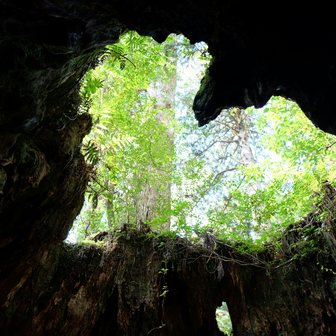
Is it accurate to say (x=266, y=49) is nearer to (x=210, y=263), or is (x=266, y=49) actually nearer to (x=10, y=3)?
(x=10, y=3)

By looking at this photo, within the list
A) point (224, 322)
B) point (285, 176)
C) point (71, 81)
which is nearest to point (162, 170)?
point (285, 176)

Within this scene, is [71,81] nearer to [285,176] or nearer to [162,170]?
[162,170]

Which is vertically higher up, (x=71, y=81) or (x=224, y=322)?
(x=71, y=81)

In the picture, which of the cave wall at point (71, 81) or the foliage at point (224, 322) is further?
the foliage at point (224, 322)

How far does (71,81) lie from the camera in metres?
3.31

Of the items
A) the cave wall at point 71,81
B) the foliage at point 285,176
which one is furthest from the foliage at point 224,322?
the cave wall at point 71,81

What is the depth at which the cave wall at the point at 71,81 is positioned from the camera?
7.61 feet

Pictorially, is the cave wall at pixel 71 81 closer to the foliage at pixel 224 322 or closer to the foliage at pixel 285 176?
the foliage at pixel 285 176

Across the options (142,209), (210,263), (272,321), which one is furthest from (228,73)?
(272,321)

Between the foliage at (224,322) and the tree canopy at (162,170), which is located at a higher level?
the tree canopy at (162,170)

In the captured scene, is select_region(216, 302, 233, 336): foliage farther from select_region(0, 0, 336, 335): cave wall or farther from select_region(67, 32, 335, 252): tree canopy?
select_region(0, 0, 336, 335): cave wall

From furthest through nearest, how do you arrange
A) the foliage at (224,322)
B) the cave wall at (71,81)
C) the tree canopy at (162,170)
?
the foliage at (224,322)
the tree canopy at (162,170)
the cave wall at (71,81)

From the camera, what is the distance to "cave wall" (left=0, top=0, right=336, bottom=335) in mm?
2320

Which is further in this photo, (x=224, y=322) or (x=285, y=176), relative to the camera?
(x=224, y=322)
